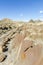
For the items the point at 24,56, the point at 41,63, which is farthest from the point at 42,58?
the point at 24,56

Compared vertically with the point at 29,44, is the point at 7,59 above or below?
below

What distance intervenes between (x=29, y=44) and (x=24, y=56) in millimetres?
2667

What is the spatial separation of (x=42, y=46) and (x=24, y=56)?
15.7 feet

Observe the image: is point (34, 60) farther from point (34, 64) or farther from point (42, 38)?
point (42, 38)

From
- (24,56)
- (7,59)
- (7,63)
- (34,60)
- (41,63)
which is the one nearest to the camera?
(41,63)

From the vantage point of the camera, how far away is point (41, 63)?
66.9ft

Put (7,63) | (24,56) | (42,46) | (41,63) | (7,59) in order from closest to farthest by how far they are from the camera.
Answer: (41,63)
(42,46)
(24,56)
(7,63)
(7,59)

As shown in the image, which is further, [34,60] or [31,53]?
[31,53]

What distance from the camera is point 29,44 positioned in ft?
94.2

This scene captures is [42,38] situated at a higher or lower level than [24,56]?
higher

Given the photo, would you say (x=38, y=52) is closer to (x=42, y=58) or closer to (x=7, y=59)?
(x=42, y=58)

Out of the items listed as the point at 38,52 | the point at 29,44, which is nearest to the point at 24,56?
the point at 29,44

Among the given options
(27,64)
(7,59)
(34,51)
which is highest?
(34,51)

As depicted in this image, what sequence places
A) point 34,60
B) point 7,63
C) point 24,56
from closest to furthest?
1. point 34,60
2. point 24,56
3. point 7,63
